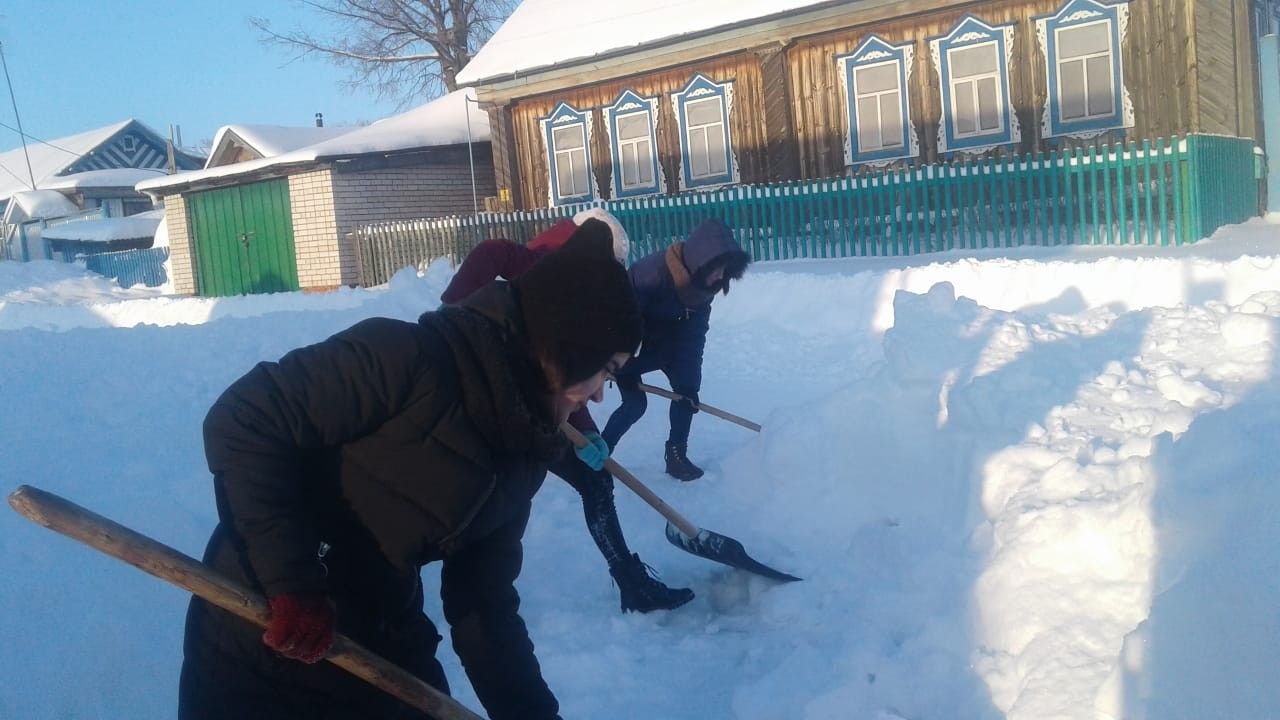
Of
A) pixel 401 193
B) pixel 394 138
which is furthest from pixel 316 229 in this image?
pixel 394 138

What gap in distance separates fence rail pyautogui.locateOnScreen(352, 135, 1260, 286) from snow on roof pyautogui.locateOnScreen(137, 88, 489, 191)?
527 cm

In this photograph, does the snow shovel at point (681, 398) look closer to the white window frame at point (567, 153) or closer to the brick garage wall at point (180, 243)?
the white window frame at point (567, 153)

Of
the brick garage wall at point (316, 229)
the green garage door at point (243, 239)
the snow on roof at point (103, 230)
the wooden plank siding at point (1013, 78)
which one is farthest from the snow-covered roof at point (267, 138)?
the wooden plank siding at point (1013, 78)

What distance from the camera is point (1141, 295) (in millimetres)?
7914

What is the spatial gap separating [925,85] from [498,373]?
1220 cm

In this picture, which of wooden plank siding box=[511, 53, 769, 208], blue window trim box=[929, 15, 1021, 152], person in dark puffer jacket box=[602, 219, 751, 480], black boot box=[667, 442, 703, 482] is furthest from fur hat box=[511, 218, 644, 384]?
wooden plank siding box=[511, 53, 769, 208]

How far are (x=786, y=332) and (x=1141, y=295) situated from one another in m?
2.79

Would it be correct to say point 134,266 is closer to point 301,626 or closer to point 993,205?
point 993,205

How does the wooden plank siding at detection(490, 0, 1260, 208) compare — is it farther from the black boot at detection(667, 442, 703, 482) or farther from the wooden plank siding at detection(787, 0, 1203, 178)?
the black boot at detection(667, 442, 703, 482)

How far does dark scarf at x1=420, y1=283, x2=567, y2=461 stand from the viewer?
6.08 feet

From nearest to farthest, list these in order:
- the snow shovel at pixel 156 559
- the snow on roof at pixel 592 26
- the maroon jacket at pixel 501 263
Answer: the snow shovel at pixel 156 559 < the maroon jacket at pixel 501 263 < the snow on roof at pixel 592 26

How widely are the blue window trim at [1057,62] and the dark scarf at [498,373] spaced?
458 inches

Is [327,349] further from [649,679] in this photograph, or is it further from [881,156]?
[881,156]

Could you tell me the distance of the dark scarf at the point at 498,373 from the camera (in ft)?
6.08
